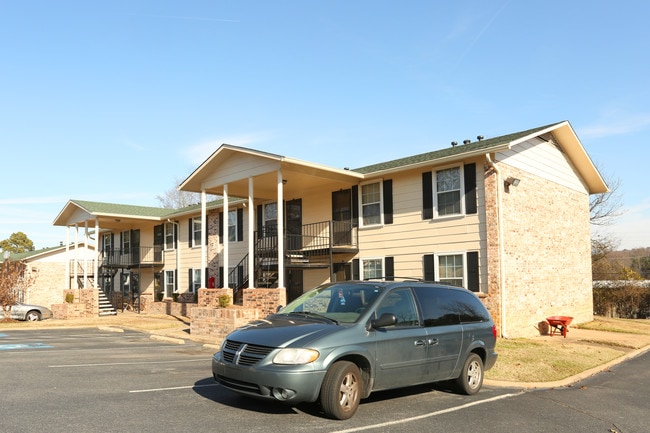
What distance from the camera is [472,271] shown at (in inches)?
648

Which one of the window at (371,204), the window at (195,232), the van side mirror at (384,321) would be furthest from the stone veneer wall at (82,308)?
the van side mirror at (384,321)

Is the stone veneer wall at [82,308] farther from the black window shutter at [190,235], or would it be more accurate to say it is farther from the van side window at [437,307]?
the van side window at [437,307]

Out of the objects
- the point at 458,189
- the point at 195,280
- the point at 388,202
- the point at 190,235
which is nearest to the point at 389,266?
the point at 388,202

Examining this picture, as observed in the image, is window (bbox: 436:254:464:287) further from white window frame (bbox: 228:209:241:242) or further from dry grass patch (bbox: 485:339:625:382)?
white window frame (bbox: 228:209:241:242)

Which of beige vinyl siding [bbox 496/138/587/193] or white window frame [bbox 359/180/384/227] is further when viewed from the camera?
white window frame [bbox 359/180/384/227]

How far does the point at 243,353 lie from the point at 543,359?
8000 mm

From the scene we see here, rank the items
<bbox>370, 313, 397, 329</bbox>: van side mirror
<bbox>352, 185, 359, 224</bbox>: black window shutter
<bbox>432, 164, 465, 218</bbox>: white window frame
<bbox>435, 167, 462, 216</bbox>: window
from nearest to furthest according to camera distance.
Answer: <bbox>370, 313, 397, 329</bbox>: van side mirror
<bbox>432, 164, 465, 218</bbox>: white window frame
<bbox>435, 167, 462, 216</bbox>: window
<bbox>352, 185, 359, 224</bbox>: black window shutter

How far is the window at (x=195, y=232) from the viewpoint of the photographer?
29.1 metres

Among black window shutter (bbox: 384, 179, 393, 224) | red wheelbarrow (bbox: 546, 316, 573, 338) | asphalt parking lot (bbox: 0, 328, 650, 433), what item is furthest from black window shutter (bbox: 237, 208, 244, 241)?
asphalt parking lot (bbox: 0, 328, 650, 433)

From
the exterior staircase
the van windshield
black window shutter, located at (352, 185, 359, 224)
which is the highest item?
black window shutter, located at (352, 185, 359, 224)

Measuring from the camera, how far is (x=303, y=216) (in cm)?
2206

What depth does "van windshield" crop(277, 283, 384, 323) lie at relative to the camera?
7.31m

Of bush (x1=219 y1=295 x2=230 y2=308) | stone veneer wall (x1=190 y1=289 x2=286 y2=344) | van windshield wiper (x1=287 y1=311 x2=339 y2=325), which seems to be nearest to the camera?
van windshield wiper (x1=287 y1=311 x2=339 y2=325)

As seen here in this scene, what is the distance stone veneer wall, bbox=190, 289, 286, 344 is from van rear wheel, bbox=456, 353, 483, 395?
904cm
